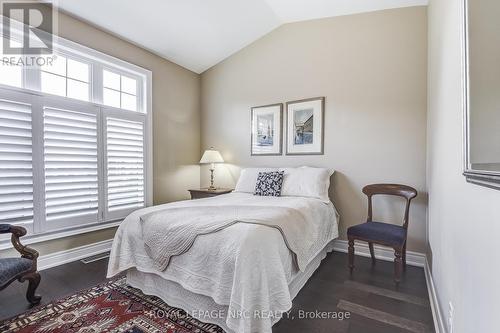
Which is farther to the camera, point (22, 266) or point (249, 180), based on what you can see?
point (249, 180)

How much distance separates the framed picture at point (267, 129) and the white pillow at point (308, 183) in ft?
2.17

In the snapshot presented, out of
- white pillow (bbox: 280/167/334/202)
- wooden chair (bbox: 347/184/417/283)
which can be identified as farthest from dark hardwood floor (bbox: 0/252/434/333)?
white pillow (bbox: 280/167/334/202)

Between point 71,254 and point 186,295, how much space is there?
192 centimetres

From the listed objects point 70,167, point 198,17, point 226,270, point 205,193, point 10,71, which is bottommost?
point 226,270

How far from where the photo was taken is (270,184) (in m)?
3.32

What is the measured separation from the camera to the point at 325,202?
3.00 m

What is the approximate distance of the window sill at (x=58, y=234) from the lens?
247 centimetres

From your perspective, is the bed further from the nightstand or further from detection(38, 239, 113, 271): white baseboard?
the nightstand

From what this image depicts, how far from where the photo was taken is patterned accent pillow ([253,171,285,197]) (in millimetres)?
3273

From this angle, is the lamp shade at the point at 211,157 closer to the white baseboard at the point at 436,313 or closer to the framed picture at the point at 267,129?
the framed picture at the point at 267,129

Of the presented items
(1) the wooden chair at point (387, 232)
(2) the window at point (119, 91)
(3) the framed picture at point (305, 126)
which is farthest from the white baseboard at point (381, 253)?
(2) the window at point (119, 91)

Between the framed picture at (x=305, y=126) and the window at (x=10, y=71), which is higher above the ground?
the window at (x=10, y=71)

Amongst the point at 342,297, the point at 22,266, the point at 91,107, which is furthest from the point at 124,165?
the point at 342,297

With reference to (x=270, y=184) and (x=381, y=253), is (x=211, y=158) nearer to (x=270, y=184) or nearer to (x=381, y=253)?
(x=270, y=184)
